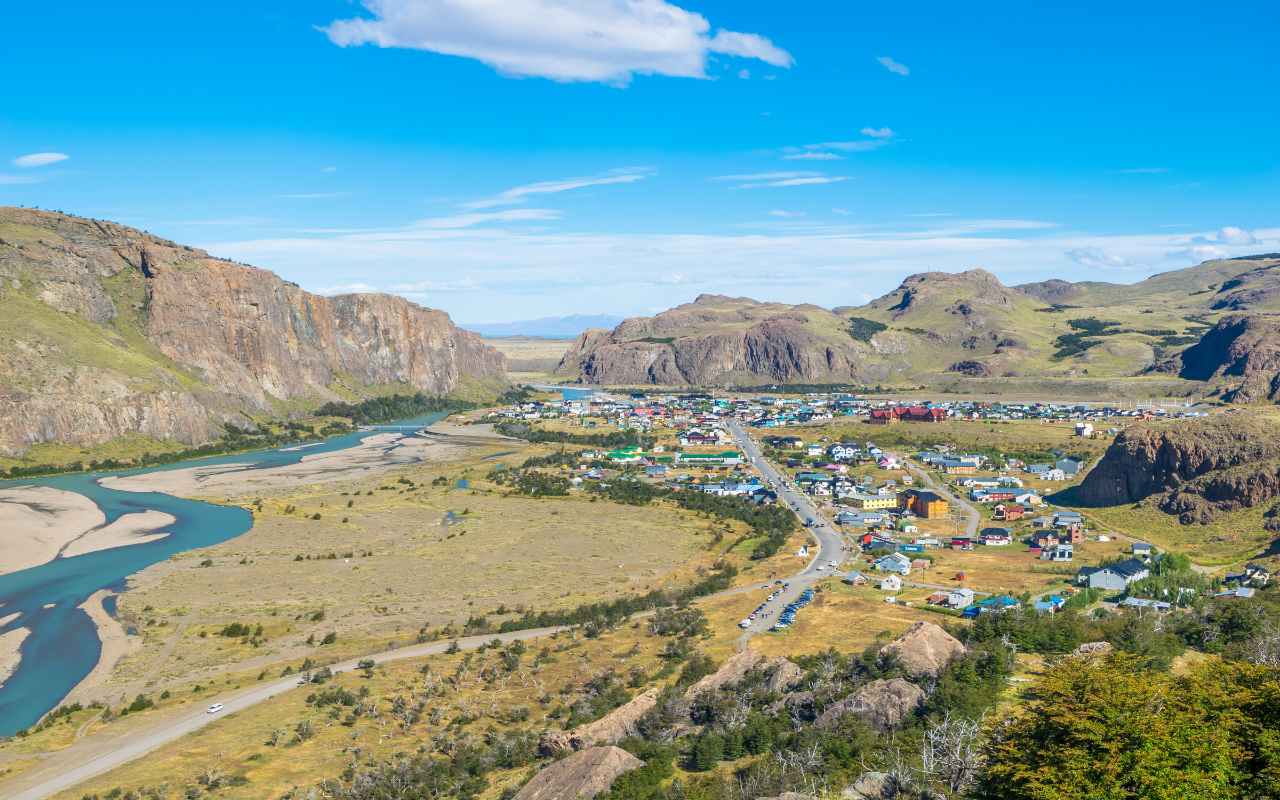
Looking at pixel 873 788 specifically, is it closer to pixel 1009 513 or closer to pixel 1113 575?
pixel 1113 575

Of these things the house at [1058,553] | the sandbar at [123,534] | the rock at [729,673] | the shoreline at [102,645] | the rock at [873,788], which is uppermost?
the rock at [873,788]

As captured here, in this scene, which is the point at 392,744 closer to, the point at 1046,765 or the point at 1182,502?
the point at 1046,765

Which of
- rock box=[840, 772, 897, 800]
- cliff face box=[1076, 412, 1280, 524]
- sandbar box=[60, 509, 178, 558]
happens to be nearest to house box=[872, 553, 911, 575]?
cliff face box=[1076, 412, 1280, 524]

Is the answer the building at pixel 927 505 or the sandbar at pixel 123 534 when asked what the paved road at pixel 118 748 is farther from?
the building at pixel 927 505

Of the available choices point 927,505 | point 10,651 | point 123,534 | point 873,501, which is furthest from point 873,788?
point 123,534

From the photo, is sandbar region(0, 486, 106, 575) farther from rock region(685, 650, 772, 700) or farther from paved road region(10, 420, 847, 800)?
rock region(685, 650, 772, 700)

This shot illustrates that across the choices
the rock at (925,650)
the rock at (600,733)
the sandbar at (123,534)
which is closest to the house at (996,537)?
the rock at (925,650)

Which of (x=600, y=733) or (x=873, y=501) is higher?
(x=600, y=733)

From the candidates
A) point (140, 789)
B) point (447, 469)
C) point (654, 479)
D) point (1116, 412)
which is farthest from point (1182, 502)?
point (1116, 412)
